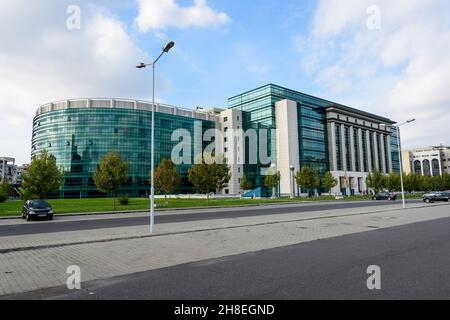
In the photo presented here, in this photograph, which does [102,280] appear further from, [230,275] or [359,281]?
[359,281]

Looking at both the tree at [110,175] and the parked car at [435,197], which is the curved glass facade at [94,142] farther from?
the parked car at [435,197]

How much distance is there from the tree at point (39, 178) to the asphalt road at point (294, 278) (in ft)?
84.8

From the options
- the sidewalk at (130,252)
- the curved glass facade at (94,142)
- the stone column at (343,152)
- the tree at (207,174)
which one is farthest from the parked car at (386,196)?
the curved glass facade at (94,142)

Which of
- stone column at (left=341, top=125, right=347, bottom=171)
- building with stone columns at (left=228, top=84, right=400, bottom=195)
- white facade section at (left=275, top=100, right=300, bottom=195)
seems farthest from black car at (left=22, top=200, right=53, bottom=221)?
stone column at (left=341, top=125, right=347, bottom=171)

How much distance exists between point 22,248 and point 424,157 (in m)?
175

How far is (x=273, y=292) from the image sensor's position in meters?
5.16

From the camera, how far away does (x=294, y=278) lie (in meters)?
6.02

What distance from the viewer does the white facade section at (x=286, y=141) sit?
7975cm

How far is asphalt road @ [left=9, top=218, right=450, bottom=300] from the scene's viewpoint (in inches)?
201

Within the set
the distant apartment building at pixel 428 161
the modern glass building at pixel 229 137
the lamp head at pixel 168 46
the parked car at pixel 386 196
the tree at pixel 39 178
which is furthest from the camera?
the distant apartment building at pixel 428 161

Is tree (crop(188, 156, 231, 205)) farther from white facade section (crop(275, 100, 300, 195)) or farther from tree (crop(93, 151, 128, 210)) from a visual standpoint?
white facade section (crop(275, 100, 300, 195))

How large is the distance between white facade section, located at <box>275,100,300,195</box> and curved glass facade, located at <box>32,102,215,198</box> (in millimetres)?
28166

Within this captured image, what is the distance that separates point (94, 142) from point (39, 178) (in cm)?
5859
